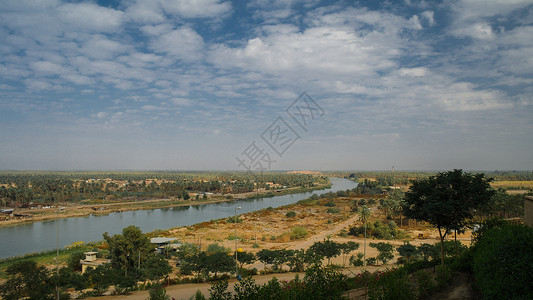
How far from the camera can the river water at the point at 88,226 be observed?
135ft

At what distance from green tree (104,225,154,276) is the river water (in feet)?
60.8

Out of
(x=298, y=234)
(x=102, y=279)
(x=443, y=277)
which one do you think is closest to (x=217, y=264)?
(x=102, y=279)

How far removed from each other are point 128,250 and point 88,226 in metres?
36.0

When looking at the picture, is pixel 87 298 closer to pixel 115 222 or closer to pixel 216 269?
pixel 216 269

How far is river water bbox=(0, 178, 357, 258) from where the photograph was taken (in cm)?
4128

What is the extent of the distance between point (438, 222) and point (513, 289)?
9.52 m

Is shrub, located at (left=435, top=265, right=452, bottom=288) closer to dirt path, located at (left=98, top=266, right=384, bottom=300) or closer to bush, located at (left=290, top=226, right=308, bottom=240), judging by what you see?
dirt path, located at (left=98, top=266, right=384, bottom=300)

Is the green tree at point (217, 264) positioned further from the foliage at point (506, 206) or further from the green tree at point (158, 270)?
the foliage at point (506, 206)

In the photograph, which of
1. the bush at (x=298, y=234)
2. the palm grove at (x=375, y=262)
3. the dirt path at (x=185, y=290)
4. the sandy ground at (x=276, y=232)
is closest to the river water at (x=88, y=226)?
the sandy ground at (x=276, y=232)

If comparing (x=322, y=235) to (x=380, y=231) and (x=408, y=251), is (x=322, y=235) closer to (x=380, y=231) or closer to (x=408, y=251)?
(x=380, y=231)

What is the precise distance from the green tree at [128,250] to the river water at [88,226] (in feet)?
60.8

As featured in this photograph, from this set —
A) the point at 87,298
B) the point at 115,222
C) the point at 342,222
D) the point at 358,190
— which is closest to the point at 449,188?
the point at 87,298

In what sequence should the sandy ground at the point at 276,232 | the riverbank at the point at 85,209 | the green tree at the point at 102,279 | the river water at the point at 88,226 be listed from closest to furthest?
1. the green tree at the point at 102,279
2. the sandy ground at the point at 276,232
3. the river water at the point at 88,226
4. the riverbank at the point at 85,209

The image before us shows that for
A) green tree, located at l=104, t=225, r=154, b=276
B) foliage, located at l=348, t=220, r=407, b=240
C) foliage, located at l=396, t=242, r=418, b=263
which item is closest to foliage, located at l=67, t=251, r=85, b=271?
green tree, located at l=104, t=225, r=154, b=276
